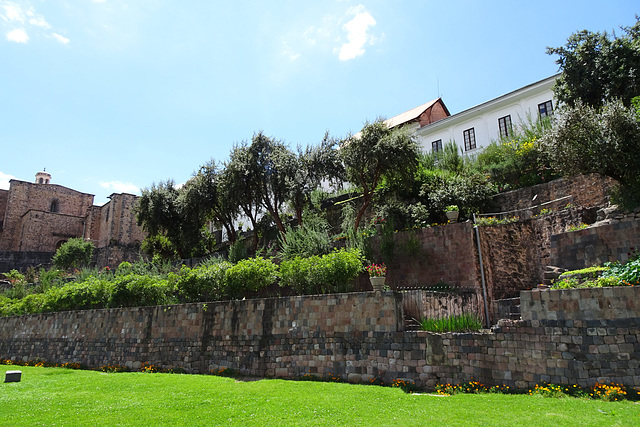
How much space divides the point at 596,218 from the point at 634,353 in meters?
7.61

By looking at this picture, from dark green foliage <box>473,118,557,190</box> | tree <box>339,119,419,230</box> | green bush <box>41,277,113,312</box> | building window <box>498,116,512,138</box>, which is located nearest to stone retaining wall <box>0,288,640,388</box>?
green bush <box>41,277,113,312</box>

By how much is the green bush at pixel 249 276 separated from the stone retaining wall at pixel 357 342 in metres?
0.86

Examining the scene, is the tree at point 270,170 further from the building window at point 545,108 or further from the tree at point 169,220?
the building window at point 545,108

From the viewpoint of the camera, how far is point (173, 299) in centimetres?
1895

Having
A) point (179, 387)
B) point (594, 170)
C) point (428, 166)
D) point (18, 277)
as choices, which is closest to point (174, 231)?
point (18, 277)

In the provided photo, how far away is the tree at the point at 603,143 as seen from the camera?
13430mm

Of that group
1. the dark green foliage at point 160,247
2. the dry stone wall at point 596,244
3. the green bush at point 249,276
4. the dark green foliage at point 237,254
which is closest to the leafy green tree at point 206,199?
the dark green foliage at point 237,254

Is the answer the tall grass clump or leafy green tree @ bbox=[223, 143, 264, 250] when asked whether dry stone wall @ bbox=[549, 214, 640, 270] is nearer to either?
the tall grass clump

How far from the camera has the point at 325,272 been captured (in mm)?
14203

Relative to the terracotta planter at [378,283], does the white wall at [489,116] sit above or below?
above

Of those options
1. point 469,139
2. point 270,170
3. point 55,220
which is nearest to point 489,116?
point 469,139

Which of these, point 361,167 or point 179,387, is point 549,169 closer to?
point 361,167

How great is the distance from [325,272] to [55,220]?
44.7 metres

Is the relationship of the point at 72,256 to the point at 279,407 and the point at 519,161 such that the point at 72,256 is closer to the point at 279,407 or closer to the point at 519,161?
the point at 279,407
